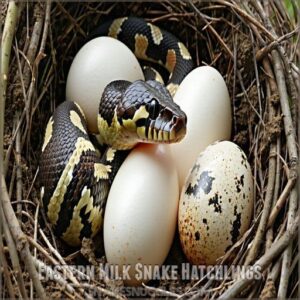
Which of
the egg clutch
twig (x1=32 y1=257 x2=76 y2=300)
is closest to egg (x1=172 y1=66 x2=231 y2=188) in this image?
the egg clutch

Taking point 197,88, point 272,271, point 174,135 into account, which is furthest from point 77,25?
point 272,271

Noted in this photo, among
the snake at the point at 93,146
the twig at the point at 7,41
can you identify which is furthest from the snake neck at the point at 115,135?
the twig at the point at 7,41

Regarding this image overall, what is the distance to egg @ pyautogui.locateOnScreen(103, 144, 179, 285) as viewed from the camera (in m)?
1.74

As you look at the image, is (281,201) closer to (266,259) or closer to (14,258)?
(266,259)

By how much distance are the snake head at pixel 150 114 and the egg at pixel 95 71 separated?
6.3 inches

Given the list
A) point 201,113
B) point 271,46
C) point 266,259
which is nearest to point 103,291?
point 266,259

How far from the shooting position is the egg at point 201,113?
1.91m

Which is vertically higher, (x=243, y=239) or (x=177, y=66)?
(x=177, y=66)

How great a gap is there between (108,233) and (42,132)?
0.50 metres

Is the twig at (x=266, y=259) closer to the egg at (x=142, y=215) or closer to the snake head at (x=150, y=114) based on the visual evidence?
the egg at (x=142, y=215)

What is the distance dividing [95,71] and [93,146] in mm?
248

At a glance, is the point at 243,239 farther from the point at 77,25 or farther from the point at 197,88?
the point at 77,25

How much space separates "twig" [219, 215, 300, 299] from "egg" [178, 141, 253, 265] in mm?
167

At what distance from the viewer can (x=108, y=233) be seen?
1.79m
